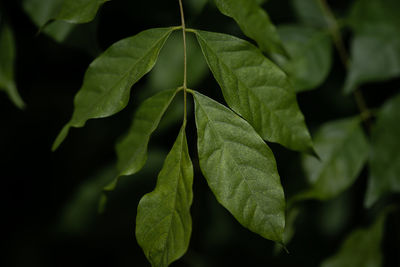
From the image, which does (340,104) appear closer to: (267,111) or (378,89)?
(378,89)

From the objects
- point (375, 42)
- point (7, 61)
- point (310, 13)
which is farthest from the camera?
point (310, 13)

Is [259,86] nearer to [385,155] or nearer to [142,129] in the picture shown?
[142,129]

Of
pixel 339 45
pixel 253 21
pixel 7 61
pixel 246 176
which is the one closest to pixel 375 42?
pixel 339 45

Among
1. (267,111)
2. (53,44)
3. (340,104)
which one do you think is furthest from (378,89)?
(53,44)

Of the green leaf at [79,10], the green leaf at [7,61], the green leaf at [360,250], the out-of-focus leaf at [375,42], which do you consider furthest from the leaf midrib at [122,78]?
the green leaf at [360,250]

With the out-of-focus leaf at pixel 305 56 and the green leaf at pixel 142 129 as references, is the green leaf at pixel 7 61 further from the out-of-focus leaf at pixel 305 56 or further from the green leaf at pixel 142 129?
the out-of-focus leaf at pixel 305 56

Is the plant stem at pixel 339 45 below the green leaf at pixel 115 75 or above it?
below
